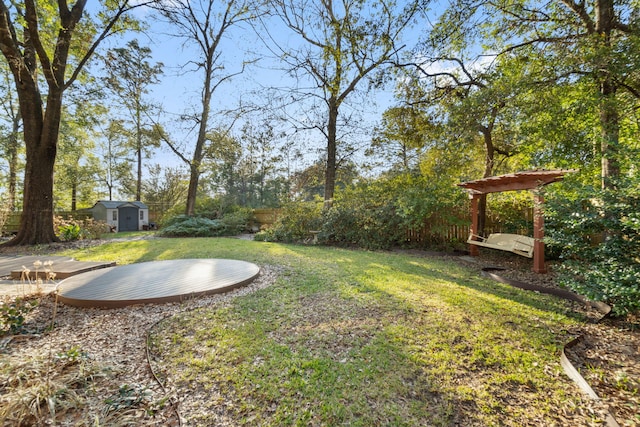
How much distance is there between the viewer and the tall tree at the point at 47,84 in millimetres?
6805

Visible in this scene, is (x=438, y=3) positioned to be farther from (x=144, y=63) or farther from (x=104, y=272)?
(x=144, y=63)

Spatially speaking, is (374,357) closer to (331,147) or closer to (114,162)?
(331,147)

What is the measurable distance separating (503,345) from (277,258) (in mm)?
4365

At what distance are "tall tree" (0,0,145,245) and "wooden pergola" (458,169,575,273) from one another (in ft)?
32.8

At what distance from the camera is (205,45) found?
41.7 feet

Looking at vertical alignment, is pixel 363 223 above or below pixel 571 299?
above

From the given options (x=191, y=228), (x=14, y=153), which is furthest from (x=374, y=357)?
(x=14, y=153)

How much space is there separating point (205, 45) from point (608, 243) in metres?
15.8

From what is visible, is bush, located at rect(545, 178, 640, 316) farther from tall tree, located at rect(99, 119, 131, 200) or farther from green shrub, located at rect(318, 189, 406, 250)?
tall tree, located at rect(99, 119, 131, 200)

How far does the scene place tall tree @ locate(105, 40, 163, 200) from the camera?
809 cm

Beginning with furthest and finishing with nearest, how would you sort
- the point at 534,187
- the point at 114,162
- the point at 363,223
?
1. the point at 114,162
2. the point at 363,223
3. the point at 534,187

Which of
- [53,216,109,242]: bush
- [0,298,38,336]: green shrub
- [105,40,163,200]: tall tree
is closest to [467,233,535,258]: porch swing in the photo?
[0,298,38,336]: green shrub

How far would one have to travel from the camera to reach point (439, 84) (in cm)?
771

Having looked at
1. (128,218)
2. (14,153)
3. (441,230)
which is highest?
(14,153)
